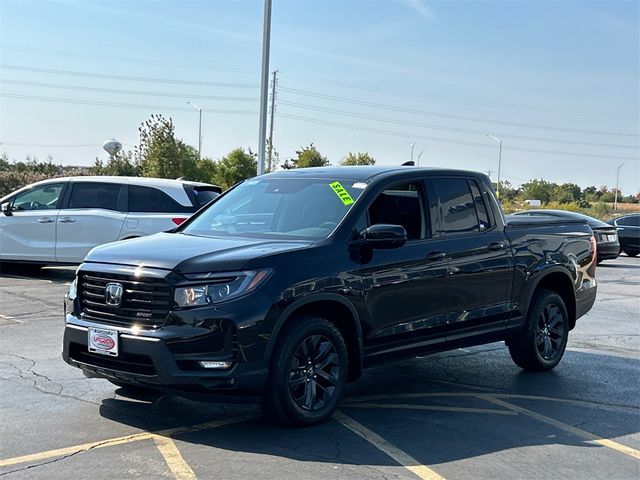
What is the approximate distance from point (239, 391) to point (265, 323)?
48cm

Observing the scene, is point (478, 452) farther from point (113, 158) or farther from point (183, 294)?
point (113, 158)

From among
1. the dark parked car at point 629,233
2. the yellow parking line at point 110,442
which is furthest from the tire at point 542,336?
the dark parked car at point 629,233

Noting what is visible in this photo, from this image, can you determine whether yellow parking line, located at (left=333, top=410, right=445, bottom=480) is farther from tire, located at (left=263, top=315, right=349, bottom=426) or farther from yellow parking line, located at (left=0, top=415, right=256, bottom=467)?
yellow parking line, located at (left=0, top=415, right=256, bottom=467)

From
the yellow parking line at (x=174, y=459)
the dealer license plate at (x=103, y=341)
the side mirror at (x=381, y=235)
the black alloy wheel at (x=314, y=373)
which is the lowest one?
the yellow parking line at (x=174, y=459)

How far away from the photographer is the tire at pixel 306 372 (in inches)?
206

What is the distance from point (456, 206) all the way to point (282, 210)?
5.35ft

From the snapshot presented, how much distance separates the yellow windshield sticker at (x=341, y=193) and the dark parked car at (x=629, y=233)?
21555mm

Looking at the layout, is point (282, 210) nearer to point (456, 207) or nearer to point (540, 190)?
point (456, 207)

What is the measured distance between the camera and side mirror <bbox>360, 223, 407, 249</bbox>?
5.77 metres

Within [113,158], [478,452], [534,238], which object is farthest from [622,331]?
[113,158]

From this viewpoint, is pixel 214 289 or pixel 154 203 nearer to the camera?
pixel 214 289

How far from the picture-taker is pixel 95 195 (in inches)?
535

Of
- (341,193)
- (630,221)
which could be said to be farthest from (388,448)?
(630,221)

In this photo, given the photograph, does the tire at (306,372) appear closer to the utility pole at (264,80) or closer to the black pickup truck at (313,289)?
the black pickup truck at (313,289)
